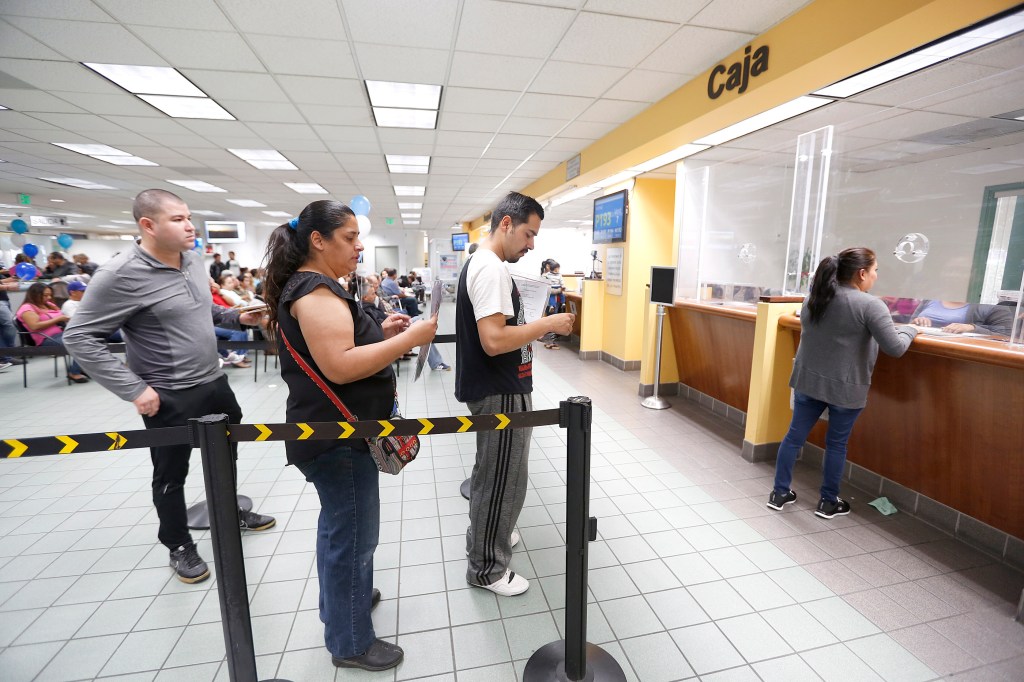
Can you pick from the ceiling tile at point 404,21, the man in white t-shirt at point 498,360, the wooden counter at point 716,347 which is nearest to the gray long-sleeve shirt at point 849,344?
the wooden counter at point 716,347

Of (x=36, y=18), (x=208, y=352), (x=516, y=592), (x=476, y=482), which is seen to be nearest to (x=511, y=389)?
(x=476, y=482)

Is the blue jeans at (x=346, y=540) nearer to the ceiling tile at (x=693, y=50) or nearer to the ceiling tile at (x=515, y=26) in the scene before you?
the ceiling tile at (x=515, y=26)

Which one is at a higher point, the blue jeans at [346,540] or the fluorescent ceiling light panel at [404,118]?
the fluorescent ceiling light panel at [404,118]

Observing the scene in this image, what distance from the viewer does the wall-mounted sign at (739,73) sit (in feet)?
9.50

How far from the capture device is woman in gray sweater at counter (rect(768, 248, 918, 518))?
2.38m

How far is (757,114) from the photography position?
3307 mm

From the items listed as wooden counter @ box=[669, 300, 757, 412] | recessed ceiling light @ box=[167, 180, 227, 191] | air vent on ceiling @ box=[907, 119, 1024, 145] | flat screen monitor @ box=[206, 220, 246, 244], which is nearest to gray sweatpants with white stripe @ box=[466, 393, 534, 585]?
wooden counter @ box=[669, 300, 757, 412]

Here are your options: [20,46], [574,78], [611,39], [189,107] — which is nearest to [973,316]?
[611,39]

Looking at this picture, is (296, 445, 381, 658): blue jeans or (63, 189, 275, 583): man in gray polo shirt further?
(63, 189, 275, 583): man in gray polo shirt

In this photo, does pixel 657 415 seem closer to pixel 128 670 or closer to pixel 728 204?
pixel 728 204

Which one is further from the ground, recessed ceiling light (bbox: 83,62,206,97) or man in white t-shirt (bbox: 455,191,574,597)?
recessed ceiling light (bbox: 83,62,206,97)

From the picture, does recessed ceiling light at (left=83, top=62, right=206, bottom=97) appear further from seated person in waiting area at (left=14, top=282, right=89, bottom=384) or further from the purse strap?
the purse strap

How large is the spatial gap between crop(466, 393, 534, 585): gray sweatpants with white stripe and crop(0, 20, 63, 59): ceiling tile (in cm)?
391

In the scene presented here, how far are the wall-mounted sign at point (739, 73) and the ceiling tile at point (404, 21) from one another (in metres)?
1.90
